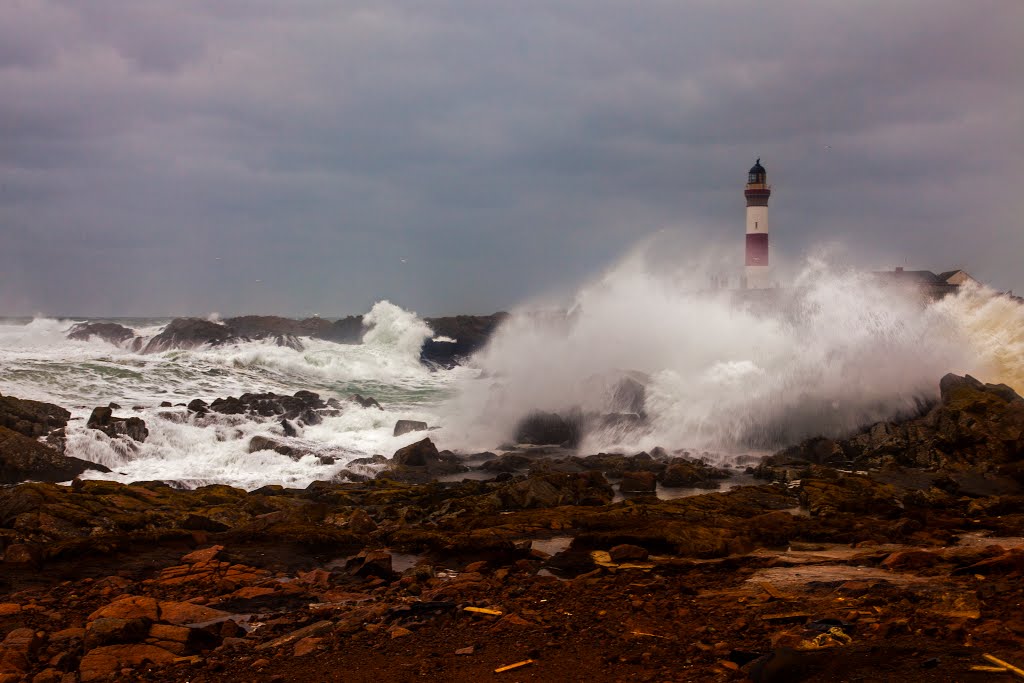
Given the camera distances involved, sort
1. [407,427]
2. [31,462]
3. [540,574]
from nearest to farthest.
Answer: [540,574] → [31,462] → [407,427]

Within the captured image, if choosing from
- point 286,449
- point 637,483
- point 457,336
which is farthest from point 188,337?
point 637,483

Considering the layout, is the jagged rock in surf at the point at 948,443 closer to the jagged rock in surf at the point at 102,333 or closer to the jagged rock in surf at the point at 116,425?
the jagged rock in surf at the point at 116,425

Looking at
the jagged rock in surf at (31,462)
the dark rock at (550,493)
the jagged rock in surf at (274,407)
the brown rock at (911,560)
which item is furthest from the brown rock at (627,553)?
the jagged rock in surf at (274,407)

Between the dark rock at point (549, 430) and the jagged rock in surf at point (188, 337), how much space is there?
29516 mm

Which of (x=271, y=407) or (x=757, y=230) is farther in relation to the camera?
(x=757, y=230)

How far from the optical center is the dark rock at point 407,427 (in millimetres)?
23203

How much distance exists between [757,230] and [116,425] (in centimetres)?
3421

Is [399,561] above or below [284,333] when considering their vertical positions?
below

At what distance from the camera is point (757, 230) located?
43938 mm

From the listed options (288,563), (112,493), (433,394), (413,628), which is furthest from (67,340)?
(413,628)

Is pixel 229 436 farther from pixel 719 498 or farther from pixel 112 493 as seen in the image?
pixel 719 498

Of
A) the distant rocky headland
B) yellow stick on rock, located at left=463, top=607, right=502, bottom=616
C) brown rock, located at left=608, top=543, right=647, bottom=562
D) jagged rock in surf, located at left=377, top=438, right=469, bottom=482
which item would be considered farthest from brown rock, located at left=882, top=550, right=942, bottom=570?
the distant rocky headland

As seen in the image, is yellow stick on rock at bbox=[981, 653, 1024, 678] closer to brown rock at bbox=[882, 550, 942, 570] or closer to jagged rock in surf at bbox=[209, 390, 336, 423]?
brown rock at bbox=[882, 550, 942, 570]

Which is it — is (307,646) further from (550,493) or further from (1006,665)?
(550,493)
